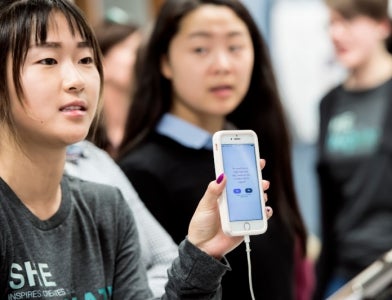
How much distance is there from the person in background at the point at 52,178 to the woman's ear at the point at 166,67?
0.51 meters

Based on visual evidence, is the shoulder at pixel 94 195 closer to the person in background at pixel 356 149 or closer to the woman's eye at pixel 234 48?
the woman's eye at pixel 234 48

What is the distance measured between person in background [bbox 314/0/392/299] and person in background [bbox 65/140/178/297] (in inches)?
39.6

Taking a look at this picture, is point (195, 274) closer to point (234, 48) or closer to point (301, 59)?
point (234, 48)

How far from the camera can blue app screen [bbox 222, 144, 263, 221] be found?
1055 mm

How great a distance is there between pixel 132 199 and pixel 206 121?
10.4 inches

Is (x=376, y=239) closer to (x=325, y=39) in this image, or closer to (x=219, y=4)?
(x=219, y=4)

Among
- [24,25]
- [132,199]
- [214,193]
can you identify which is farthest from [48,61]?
[132,199]

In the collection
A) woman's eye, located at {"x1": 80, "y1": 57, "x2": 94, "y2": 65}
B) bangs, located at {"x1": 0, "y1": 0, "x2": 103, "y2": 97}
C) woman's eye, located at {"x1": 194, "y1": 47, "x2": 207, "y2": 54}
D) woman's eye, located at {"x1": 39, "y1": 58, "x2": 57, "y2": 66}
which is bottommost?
woman's eye, located at {"x1": 194, "y1": 47, "x2": 207, "y2": 54}

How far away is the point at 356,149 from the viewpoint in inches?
101

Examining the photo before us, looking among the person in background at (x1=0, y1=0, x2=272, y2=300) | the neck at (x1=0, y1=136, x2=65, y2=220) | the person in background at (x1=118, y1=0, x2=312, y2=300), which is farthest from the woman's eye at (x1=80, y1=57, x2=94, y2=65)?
the person in background at (x1=118, y1=0, x2=312, y2=300)

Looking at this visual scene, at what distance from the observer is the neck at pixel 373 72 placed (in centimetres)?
262

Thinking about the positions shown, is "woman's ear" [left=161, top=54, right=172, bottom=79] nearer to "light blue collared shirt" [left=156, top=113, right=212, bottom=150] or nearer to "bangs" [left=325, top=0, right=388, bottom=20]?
"light blue collared shirt" [left=156, top=113, right=212, bottom=150]

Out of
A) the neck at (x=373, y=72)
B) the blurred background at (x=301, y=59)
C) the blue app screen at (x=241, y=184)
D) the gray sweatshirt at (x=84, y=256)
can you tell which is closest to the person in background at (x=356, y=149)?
the neck at (x=373, y=72)

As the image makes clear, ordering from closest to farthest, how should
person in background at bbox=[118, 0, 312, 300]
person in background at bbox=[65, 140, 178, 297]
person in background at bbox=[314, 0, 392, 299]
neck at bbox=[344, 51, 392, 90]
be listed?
person in background at bbox=[65, 140, 178, 297] → person in background at bbox=[118, 0, 312, 300] → person in background at bbox=[314, 0, 392, 299] → neck at bbox=[344, 51, 392, 90]
